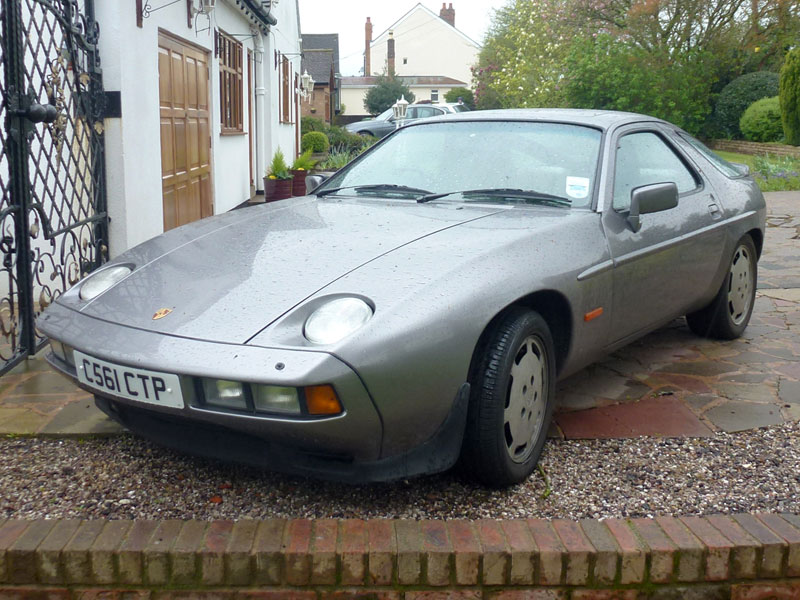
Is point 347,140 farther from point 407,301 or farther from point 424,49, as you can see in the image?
point 424,49

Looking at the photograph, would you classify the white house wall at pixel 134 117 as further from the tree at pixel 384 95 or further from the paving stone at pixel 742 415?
the tree at pixel 384 95

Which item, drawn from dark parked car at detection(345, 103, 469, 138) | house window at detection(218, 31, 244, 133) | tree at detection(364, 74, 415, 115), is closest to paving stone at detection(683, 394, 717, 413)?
house window at detection(218, 31, 244, 133)

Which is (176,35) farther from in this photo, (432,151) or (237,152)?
(432,151)

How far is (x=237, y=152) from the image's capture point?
42.0 ft

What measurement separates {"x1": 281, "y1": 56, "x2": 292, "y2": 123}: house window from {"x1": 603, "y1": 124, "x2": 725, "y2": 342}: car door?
14454 mm

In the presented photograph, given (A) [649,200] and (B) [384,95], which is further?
(B) [384,95]

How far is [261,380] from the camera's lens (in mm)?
2529

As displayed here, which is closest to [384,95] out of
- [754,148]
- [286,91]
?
[754,148]

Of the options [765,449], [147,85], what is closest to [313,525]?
[765,449]

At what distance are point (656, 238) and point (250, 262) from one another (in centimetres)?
189

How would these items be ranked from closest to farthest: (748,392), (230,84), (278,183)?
1. (748,392)
2. (230,84)
3. (278,183)

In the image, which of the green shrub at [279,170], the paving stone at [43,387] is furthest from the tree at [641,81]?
the paving stone at [43,387]

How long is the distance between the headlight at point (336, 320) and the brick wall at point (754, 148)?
19.3 metres

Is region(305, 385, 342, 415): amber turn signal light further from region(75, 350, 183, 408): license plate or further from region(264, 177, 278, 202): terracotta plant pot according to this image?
region(264, 177, 278, 202): terracotta plant pot
